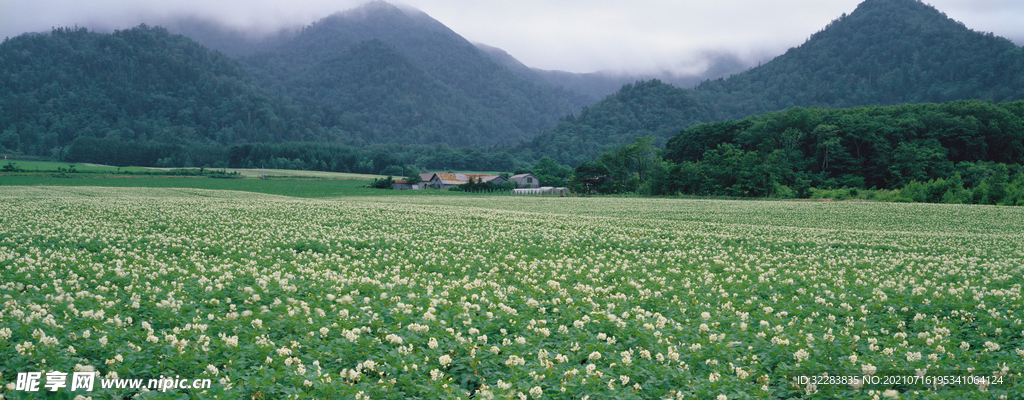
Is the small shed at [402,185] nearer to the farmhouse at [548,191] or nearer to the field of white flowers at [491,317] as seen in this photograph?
the farmhouse at [548,191]

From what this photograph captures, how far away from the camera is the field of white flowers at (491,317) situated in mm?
5844

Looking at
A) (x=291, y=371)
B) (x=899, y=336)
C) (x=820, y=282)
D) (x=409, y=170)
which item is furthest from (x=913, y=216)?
(x=409, y=170)

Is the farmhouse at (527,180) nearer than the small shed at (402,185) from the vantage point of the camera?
No

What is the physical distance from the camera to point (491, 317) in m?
8.17

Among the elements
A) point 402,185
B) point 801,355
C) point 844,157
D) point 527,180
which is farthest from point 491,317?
point 527,180

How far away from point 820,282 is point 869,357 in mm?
6134

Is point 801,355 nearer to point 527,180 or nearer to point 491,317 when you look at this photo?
point 491,317

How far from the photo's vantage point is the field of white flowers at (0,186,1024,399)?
230 inches

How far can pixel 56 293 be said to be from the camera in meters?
9.01

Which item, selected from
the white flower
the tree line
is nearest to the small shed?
the tree line

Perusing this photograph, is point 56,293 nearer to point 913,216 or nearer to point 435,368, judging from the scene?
point 435,368

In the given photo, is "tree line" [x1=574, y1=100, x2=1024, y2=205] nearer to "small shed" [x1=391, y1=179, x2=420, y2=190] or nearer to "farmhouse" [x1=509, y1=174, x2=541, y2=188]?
"farmhouse" [x1=509, y1=174, x2=541, y2=188]

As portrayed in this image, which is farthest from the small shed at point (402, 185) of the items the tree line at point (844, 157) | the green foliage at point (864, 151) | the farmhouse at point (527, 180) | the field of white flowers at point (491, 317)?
the field of white flowers at point (491, 317)

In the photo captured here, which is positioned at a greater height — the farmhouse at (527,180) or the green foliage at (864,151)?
the green foliage at (864,151)
